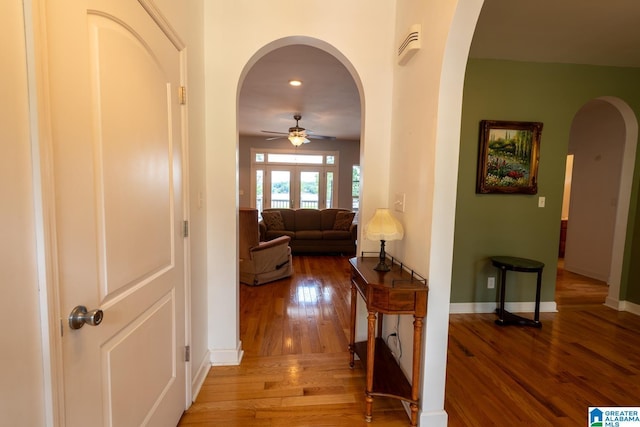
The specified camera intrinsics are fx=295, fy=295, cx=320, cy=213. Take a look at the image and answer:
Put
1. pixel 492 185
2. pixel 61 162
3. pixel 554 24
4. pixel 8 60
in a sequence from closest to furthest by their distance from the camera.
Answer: pixel 8 60 < pixel 61 162 < pixel 554 24 < pixel 492 185

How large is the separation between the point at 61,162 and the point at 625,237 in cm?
482

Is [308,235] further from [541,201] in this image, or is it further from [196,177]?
[196,177]

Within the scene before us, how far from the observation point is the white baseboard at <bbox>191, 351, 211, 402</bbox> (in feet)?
6.02

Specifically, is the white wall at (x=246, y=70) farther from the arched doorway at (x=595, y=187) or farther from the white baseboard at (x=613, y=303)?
the arched doorway at (x=595, y=187)

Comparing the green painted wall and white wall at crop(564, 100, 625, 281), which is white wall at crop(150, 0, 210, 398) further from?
white wall at crop(564, 100, 625, 281)

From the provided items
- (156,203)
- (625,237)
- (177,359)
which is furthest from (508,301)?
(156,203)

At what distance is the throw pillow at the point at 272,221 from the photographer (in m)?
5.99

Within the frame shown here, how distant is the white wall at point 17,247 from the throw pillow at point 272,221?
5.23 meters

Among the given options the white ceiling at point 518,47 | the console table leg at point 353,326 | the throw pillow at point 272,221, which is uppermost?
the white ceiling at point 518,47

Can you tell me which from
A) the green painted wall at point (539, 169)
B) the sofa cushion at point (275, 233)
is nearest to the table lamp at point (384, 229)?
the green painted wall at point (539, 169)

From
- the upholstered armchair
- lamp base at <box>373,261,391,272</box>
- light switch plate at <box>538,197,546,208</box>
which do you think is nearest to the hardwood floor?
the upholstered armchair

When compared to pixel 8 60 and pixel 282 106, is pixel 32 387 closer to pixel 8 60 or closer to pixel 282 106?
pixel 8 60

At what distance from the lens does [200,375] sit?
6.49 ft

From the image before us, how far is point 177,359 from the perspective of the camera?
1.61 metres
